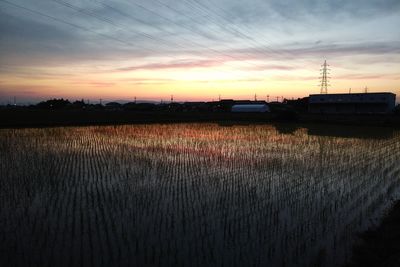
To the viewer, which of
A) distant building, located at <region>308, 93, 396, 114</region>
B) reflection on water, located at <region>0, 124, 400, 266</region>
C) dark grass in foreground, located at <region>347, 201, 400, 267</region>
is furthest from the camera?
distant building, located at <region>308, 93, 396, 114</region>

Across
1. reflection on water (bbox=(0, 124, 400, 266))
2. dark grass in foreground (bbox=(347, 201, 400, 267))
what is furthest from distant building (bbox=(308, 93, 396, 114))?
dark grass in foreground (bbox=(347, 201, 400, 267))

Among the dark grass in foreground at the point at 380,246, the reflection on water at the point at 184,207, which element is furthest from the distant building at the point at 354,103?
the dark grass in foreground at the point at 380,246

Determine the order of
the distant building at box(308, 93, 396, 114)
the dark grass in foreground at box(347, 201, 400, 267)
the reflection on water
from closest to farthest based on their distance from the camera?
the dark grass in foreground at box(347, 201, 400, 267) → the reflection on water → the distant building at box(308, 93, 396, 114)

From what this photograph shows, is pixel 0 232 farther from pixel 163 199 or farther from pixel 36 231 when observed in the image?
pixel 163 199

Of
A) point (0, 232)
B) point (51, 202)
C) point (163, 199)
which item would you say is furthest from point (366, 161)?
point (0, 232)

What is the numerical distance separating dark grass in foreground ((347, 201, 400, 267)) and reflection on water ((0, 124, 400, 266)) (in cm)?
20

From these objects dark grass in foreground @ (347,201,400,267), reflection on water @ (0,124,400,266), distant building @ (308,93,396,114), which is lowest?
dark grass in foreground @ (347,201,400,267)

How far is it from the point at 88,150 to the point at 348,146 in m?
10.7

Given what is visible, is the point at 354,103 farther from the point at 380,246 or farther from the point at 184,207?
the point at 380,246

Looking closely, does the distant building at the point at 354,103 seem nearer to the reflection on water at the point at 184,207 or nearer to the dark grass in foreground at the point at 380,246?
the reflection on water at the point at 184,207

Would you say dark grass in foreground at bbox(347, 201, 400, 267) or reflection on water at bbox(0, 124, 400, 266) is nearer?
dark grass in foreground at bbox(347, 201, 400, 267)

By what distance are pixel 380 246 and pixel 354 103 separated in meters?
48.2

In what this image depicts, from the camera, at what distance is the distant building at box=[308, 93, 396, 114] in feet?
157

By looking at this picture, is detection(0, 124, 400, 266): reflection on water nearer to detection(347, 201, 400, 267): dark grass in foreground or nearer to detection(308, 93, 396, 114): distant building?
detection(347, 201, 400, 267): dark grass in foreground
